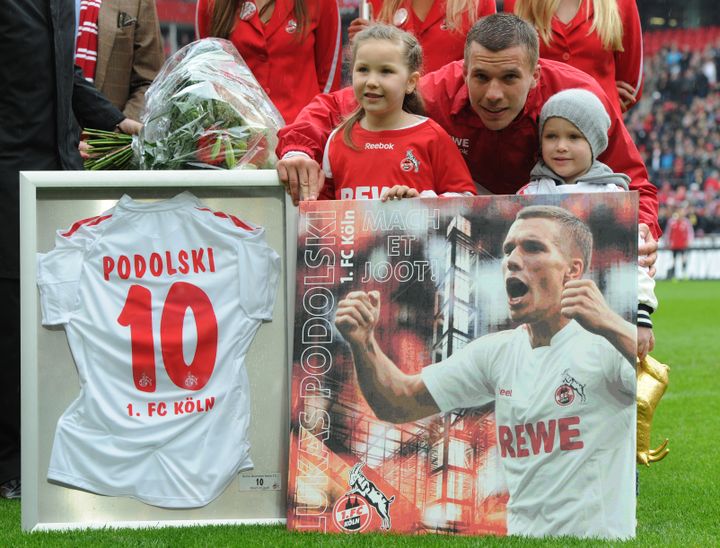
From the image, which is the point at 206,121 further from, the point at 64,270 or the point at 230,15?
the point at 230,15

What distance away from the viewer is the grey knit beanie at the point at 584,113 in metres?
3.27

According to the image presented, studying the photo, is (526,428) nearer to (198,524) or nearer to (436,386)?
(436,386)

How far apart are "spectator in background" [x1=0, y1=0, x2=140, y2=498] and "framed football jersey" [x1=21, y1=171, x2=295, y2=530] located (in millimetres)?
667

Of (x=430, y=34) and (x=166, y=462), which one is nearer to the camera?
(x=166, y=462)

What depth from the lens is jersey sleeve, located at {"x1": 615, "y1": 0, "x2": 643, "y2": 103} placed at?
418 centimetres

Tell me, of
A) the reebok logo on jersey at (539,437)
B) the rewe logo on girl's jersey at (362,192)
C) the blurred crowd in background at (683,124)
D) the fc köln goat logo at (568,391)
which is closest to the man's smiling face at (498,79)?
the rewe logo on girl's jersey at (362,192)

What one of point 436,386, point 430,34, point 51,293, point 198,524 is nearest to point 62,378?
point 51,293

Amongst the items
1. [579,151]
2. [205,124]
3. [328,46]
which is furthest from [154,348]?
[328,46]

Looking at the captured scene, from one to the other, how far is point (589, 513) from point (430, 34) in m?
1.93

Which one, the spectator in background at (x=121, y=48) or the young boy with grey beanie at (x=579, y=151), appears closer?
the young boy with grey beanie at (x=579, y=151)

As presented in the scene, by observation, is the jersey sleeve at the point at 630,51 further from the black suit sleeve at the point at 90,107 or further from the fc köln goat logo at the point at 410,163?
the black suit sleeve at the point at 90,107

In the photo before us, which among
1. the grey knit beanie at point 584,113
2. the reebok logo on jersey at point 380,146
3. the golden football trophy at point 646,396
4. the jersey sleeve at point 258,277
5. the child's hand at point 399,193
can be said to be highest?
the grey knit beanie at point 584,113

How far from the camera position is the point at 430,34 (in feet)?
13.3

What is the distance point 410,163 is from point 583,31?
111 centimetres
